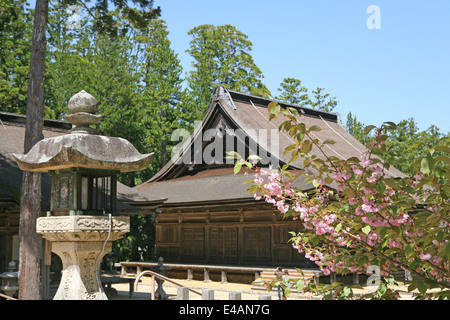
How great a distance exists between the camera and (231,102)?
23.9 metres

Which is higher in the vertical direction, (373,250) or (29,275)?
(373,250)

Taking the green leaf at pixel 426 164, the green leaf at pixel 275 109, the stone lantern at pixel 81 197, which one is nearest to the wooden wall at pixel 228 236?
the stone lantern at pixel 81 197

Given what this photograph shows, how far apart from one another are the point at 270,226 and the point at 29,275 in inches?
410

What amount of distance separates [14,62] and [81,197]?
2404cm

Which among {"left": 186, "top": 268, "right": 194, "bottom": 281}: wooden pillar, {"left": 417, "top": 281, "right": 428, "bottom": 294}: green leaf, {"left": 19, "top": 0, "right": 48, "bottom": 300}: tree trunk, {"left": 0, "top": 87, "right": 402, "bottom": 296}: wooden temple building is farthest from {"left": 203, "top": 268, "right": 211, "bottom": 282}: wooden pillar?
{"left": 417, "top": 281, "right": 428, "bottom": 294}: green leaf

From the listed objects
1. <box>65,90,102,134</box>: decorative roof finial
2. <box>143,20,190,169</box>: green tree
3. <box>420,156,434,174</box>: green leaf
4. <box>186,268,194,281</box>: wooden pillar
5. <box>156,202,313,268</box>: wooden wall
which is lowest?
<box>186,268,194,281</box>: wooden pillar

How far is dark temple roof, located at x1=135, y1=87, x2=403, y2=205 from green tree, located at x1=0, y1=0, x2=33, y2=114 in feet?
30.3

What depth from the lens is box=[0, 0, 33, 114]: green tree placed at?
27.6 meters

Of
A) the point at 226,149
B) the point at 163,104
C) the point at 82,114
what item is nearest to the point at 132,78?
the point at 163,104

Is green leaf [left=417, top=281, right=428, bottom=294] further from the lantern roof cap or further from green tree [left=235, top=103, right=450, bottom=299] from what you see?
the lantern roof cap
